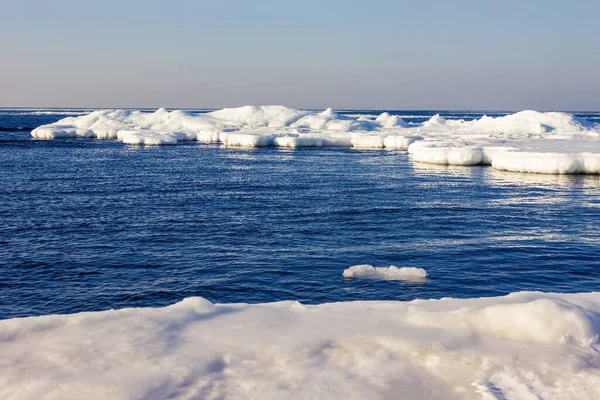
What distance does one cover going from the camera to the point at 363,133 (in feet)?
243

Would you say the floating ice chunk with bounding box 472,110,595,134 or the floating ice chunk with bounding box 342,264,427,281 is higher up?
the floating ice chunk with bounding box 472,110,595,134

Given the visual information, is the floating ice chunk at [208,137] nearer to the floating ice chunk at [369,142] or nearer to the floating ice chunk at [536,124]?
the floating ice chunk at [369,142]

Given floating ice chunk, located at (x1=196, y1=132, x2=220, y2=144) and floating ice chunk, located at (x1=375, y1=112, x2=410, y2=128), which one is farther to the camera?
floating ice chunk, located at (x1=375, y1=112, x2=410, y2=128)

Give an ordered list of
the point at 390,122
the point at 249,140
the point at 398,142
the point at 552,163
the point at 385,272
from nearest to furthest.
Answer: the point at 385,272, the point at 552,163, the point at 398,142, the point at 249,140, the point at 390,122

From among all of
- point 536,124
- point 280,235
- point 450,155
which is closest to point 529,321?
point 280,235

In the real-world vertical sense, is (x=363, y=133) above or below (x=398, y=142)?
above

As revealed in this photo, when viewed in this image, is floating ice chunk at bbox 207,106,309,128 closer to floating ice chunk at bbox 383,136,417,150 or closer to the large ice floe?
the large ice floe

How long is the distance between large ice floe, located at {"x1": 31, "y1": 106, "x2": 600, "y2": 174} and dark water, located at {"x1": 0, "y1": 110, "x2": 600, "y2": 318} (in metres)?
6.29

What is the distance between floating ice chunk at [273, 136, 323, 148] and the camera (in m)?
64.8

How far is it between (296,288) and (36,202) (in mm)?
16960

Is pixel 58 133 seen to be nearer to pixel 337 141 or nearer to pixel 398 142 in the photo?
pixel 337 141

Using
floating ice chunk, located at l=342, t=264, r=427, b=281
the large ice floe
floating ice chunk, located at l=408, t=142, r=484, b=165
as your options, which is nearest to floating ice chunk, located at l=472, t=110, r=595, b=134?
the large ice floe

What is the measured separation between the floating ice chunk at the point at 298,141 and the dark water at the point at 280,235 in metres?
26.4

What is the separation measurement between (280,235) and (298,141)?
45150 millimetres
